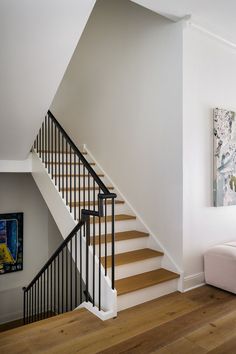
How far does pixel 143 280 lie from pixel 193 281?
2.14ft

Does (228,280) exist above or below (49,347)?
above

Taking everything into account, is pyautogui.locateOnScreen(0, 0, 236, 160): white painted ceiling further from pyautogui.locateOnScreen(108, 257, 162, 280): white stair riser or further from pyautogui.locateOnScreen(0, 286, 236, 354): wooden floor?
pyautogui.locateOnScreen(0, 286, 236, 354): wooden floor

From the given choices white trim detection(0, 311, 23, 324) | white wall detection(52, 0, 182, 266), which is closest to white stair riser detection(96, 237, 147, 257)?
white wall detection(52, 0, 182, 266)

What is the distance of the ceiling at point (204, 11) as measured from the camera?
115 inches

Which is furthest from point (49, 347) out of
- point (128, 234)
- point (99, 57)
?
point (99, 57)

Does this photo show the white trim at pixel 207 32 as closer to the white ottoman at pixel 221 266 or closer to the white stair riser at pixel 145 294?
the white ottoman at pixel 221 266

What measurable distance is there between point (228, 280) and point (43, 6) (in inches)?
124

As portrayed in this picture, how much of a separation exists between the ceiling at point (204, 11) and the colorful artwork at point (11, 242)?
4.33 metres

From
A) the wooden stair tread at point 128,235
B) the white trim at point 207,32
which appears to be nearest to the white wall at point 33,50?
the white trim at point 207,32

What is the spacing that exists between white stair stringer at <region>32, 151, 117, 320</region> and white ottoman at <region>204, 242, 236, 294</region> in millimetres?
1255

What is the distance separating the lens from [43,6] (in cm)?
241

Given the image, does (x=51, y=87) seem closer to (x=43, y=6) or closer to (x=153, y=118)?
(x=43, y=6)

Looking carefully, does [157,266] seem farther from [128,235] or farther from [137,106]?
[137,106]

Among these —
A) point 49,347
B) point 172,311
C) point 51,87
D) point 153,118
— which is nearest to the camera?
point 49,347
